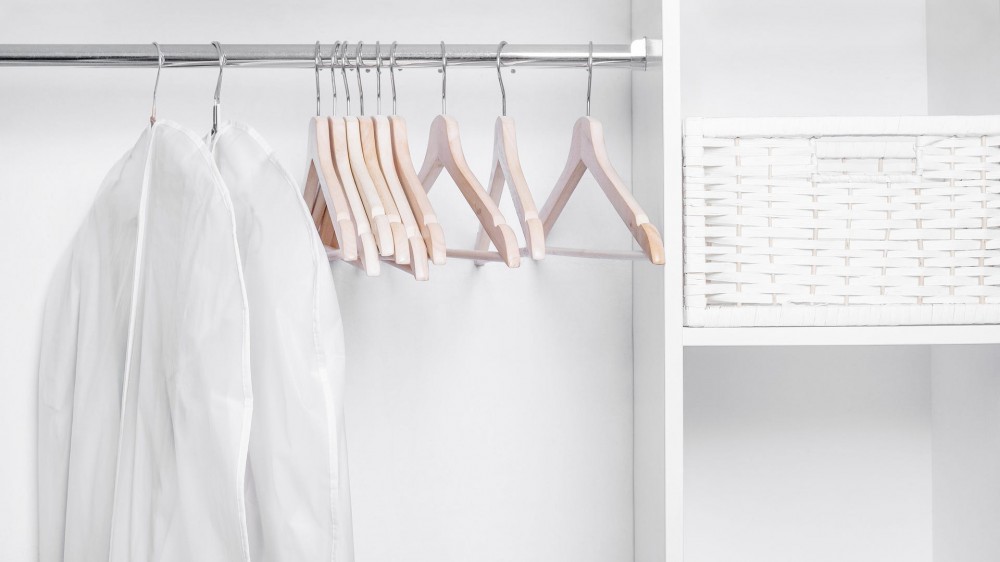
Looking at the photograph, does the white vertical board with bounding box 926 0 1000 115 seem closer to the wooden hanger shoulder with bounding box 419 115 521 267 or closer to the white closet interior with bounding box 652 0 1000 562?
the white closet interior with bounding box 652 0 1000 562

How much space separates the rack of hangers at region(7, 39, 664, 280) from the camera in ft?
2.78

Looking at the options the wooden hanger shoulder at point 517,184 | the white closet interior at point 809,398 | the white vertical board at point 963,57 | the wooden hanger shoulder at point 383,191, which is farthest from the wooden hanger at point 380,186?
the white vertical board at point 963,57

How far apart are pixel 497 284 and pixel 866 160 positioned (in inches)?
21.6

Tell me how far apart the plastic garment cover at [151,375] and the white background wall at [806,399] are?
723 mm

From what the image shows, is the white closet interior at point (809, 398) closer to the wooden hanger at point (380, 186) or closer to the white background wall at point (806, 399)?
the white background wall at point (806, 399)

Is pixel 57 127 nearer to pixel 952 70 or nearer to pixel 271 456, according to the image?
pixel 271 456

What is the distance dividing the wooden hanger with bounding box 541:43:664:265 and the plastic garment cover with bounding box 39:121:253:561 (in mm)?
417

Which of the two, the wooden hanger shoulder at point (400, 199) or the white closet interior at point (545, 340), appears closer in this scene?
the wooden hanger shoulder at point (400, 199)

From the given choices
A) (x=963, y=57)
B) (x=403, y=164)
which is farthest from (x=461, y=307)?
(x=963, y=57)

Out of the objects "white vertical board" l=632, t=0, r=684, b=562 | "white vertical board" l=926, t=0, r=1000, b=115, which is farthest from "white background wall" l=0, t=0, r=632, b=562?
"white vertical board" l=926, t=0, r=1000, b=115

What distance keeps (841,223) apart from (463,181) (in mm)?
452

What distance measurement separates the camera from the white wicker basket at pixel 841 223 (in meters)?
0.91

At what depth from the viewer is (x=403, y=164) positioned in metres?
0.94

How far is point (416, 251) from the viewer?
84cm
